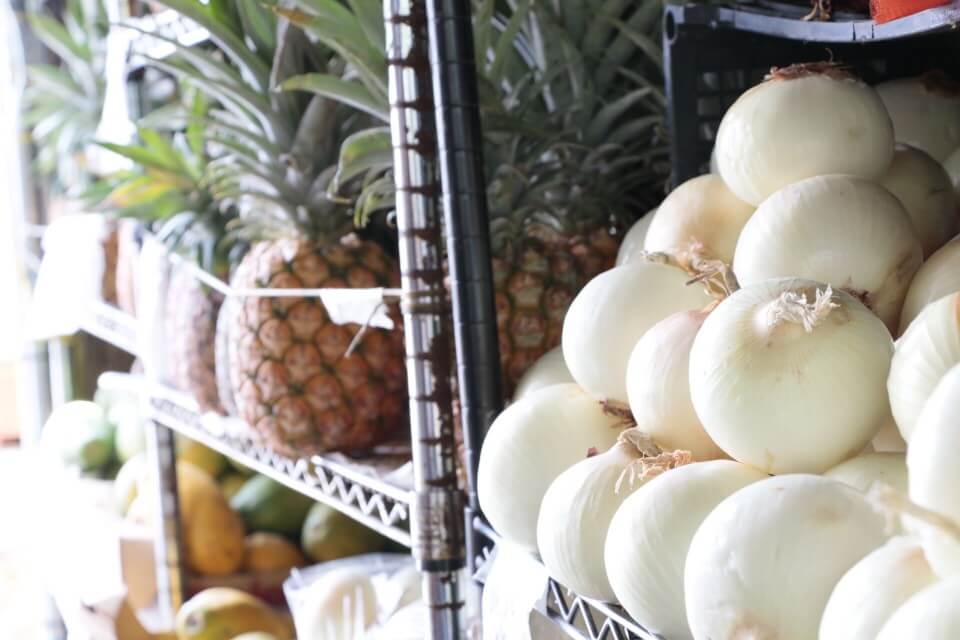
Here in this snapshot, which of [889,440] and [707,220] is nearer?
[889,440]

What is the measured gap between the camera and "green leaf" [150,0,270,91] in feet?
3.33

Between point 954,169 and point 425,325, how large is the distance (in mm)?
351

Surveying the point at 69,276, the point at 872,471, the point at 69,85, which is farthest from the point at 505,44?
the point at 69,85

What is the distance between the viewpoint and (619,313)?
56cm

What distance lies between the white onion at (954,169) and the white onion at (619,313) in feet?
0.54

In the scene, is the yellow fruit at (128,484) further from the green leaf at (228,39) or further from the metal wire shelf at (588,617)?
the metal wire shelf at (588,617)

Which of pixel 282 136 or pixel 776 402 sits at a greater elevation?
pixel 282 136

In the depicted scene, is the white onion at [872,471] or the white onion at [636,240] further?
the white onion at [636,240]

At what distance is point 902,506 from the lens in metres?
0.31

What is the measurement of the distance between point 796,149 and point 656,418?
0.53 ft

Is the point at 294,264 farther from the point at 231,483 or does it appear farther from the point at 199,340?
the point at 231,483

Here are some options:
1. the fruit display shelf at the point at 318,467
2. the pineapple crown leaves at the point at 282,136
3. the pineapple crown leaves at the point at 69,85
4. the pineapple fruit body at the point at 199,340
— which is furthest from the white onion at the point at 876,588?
the pineapple crown leaves at the point at 69,85

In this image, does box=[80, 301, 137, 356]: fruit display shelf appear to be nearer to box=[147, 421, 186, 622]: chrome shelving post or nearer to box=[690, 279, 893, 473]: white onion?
box=[147, 421, 186, 622]: chrome shelving post

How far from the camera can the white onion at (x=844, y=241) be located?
0.48 meters
